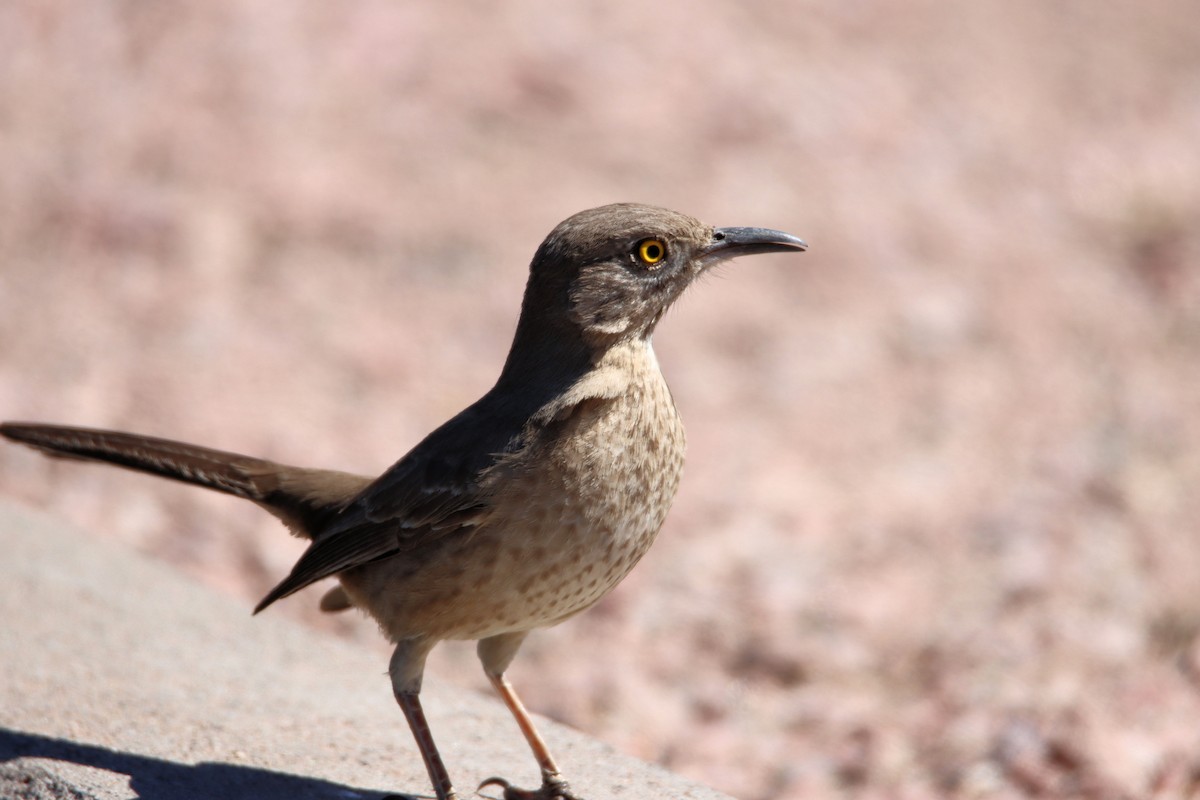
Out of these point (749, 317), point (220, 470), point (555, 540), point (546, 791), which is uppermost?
point (749, 317)

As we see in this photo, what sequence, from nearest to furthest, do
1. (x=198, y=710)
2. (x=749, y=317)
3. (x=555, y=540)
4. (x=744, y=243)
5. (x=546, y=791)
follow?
(x=555, y=540)
(x=546, y=791)
(x=744, y=243)
(x=198, y=710)
(x=749, y=317)

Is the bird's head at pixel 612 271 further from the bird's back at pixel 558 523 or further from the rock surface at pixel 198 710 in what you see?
the rock surface at pixel 198 710

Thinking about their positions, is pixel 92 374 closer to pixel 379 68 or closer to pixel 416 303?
pixel 416 303

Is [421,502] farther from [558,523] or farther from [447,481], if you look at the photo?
[558,523]

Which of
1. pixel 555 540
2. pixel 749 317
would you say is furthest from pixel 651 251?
pixel 749 317

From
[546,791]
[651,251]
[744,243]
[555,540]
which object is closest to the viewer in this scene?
[555,540]

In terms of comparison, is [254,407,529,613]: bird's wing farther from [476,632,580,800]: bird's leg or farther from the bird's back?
[476,632,580,800]: bird's leg

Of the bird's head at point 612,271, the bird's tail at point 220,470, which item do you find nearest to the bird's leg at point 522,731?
the bird's tail at point 220,470
